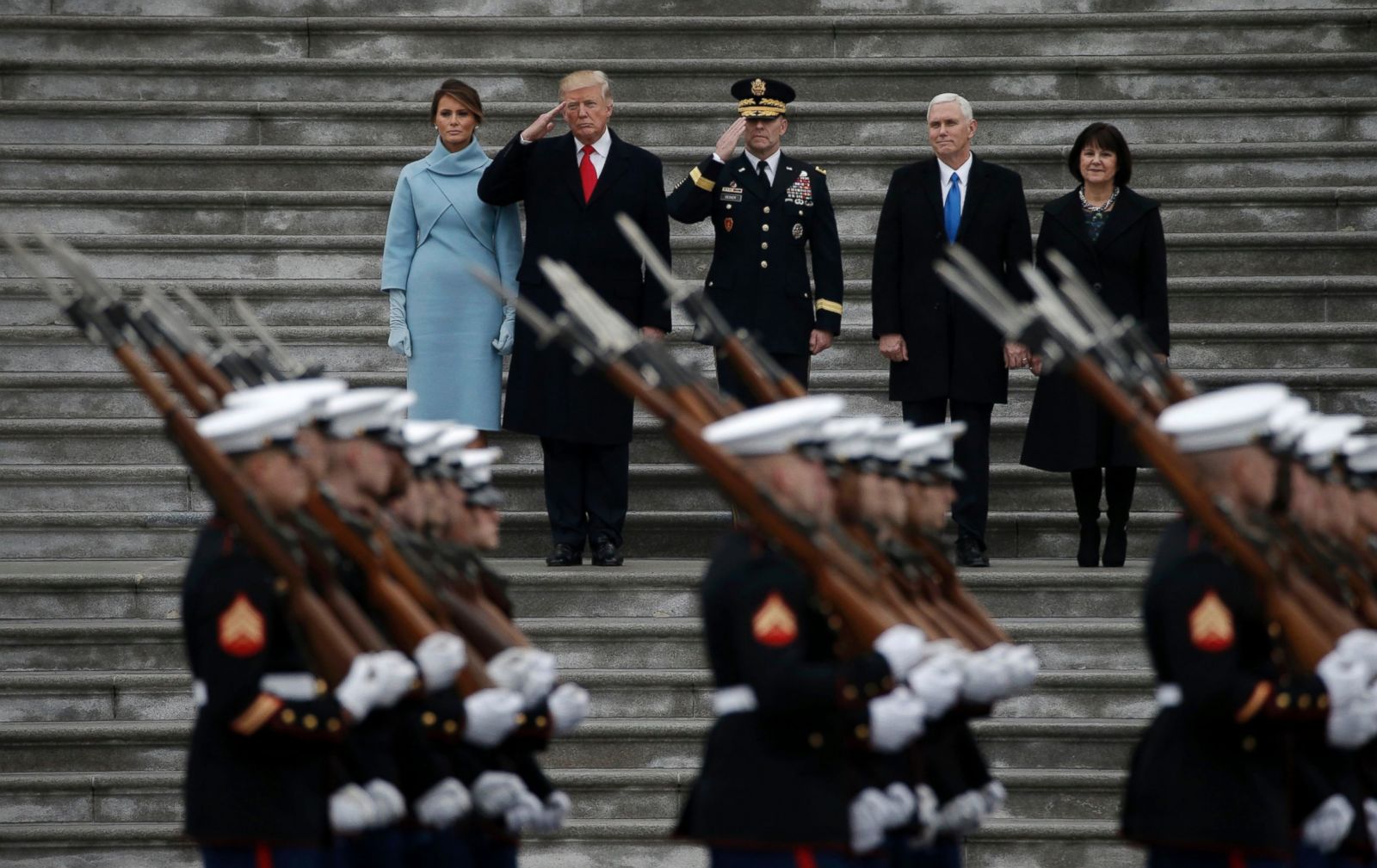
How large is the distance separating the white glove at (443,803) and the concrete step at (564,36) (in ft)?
24.1

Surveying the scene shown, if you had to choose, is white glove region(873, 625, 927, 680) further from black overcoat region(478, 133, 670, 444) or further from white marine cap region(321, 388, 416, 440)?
black overcoat region(478, 133, 670, 444)

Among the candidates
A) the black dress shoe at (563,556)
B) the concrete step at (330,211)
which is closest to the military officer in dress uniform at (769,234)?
the black dress shoe at (563,556)

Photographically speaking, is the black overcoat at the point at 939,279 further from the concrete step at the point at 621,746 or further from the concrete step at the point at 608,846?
the concrete step at the point at 608,846

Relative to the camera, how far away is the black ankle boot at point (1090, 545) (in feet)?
31.3

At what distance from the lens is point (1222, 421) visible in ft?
18.1

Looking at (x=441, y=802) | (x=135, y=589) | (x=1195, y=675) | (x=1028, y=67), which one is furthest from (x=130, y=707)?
(x=1028, y=67)

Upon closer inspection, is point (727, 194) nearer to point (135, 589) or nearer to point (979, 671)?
point (135, 589)

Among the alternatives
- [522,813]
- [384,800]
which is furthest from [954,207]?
[384,800]

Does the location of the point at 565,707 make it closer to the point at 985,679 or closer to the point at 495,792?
the point at 495,792

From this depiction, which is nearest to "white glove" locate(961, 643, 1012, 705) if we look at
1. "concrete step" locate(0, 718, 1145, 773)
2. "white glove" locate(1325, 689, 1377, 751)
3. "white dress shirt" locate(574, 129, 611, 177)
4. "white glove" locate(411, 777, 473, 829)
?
"white glove" locate(1325, 689, 1377, 751)

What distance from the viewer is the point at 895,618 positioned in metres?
5.58

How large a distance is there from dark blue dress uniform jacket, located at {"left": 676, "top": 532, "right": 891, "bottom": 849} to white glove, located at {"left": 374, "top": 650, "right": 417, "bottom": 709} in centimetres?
71

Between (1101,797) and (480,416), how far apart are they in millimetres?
2939

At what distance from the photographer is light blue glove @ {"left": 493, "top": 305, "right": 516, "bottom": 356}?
9414mm
